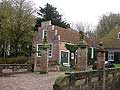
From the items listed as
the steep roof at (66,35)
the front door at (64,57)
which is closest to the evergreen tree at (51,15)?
the steep roof at (66,35)

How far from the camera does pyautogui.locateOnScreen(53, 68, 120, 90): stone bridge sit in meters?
9.48

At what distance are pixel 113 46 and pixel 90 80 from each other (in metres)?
42.8

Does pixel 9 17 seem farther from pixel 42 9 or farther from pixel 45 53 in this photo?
pixel 45 53

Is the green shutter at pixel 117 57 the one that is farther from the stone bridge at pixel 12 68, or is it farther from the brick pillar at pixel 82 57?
the brick pillar at pixel 82 57

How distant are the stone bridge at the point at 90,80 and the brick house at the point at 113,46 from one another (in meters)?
34.7

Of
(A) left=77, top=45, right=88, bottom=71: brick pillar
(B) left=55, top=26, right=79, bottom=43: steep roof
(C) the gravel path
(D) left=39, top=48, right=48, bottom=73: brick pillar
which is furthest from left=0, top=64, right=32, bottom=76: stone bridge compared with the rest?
(B) left=55, top=26, right=79, bottom=43: steep roof

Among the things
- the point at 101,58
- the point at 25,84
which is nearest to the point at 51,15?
the point at 101,58

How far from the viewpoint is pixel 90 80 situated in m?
12.5

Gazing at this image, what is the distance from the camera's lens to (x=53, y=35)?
151 feet

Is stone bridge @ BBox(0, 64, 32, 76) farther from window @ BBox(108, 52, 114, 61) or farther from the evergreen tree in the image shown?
the evergreen tree

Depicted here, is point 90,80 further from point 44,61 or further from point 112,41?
point 112,41

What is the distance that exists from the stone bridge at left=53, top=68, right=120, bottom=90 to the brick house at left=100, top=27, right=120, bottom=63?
3474 centimetres

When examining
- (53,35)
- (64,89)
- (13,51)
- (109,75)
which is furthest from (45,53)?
(13,51)

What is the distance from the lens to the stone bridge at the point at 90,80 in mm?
9483
